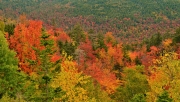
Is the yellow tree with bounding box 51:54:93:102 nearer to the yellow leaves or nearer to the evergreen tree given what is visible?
the yellow leaves

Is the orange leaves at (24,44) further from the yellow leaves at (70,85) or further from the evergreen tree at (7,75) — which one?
the yellow leaves at (70,85)

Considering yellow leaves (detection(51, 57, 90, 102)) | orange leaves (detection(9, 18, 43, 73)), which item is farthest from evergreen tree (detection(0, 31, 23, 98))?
orange leaves (detection(9, 18, 43, 73))

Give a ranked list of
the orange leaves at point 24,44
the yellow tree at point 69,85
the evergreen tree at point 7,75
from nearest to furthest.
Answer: the evergreen tree at point 7,75 < the yellow tree at point 69,85 < the orange leaves at point 24,44

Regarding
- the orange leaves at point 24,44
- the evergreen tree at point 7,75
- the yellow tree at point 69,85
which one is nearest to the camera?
the evergreen tree at point 7,75

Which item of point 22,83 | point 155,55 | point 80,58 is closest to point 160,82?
point 22,83

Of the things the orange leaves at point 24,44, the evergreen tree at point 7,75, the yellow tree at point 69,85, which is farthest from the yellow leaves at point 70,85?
the orange leaves at point 24,44

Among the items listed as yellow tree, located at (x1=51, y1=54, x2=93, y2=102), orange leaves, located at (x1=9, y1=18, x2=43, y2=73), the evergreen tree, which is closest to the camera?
the evergreen tree

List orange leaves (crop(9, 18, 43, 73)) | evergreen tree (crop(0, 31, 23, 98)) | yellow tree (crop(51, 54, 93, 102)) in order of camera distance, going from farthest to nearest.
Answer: orange leaves (crop(9, 18, 43, 73))
yellow tree (crop(51, 54, 93, 102))
evergreen tree (crop(0, 31, 23, 98))

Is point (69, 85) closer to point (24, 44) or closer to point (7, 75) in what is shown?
point (7, 75)

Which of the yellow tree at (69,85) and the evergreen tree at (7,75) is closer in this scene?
the evergreen tree at (7,75)

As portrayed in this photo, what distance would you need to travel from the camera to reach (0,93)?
27.6 metres

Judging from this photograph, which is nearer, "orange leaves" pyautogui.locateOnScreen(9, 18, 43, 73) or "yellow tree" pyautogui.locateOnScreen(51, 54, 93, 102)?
"yellow tree" pyautogui.locateOnScreen(51, 54, 93, 102)

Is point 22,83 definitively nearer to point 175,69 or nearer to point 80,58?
point 175,69

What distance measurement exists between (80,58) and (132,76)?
24317 millimetres
